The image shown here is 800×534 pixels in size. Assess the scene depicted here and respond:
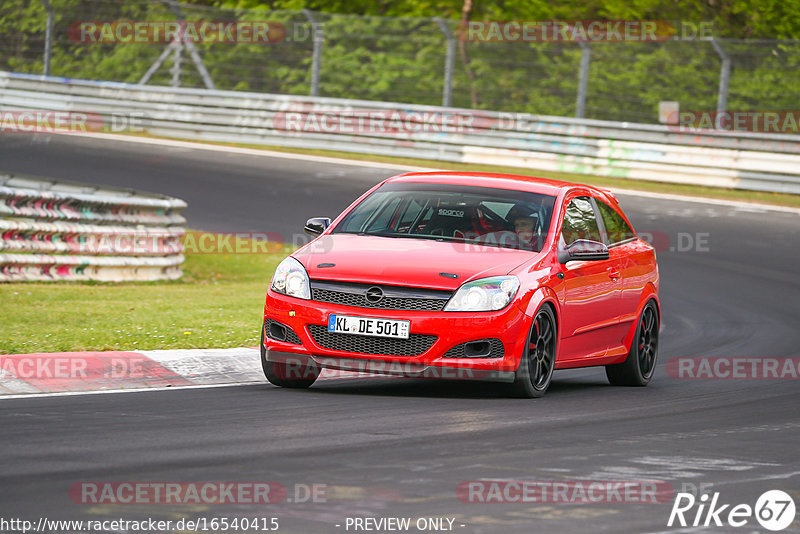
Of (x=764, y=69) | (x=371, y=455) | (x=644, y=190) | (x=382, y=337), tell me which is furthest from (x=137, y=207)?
(x=764, y=69)

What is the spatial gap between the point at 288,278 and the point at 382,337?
838 mm

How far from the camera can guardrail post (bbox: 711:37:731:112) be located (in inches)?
1010

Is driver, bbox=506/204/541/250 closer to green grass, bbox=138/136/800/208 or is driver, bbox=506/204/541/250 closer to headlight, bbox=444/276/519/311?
headlight, bbox=444/276/519/311

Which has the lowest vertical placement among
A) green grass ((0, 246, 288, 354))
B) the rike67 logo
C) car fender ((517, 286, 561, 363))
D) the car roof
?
Answer: green grass ((0, 246, 288, 354))

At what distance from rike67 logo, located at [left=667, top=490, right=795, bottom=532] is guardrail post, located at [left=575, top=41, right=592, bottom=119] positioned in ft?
68.9

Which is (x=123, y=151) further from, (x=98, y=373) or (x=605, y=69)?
(x=98, y=373)

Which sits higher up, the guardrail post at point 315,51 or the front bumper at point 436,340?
the guardrail post at point 315,51

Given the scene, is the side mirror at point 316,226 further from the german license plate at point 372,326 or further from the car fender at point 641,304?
the car fender at point 641,304

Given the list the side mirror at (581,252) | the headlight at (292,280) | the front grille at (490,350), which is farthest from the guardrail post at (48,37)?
the front grille at (490,350)

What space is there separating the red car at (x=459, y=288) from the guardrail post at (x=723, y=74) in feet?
51.2

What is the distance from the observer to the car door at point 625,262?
10789mm

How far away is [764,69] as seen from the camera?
25.3 meters

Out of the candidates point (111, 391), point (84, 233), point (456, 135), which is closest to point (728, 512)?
point (111, 391)

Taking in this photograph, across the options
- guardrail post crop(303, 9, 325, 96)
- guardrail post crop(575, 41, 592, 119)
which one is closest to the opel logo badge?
guardrail post crop(575, 41, 592, 119)
